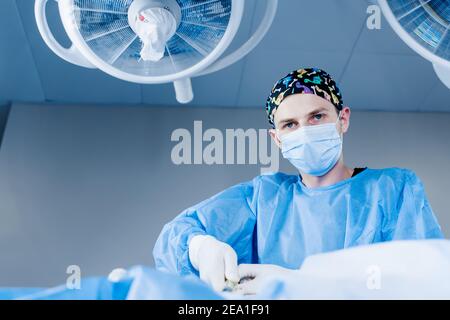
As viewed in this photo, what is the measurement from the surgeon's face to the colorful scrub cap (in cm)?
1

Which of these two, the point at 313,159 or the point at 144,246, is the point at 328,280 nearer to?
the point at 313,159

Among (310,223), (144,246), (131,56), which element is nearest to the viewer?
(310,223)

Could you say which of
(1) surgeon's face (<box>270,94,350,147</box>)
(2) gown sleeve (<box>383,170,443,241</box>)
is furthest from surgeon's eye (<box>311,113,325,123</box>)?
(2) gown sleeve (<box>383,170,443,241</box>)

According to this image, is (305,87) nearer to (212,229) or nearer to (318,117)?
(318,117)

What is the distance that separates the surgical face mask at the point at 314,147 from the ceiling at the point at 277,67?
111cm

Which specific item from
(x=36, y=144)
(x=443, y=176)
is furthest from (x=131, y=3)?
(x=443, y=176)

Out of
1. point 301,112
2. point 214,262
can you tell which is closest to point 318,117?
point 301,112

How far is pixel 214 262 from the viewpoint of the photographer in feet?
3.71

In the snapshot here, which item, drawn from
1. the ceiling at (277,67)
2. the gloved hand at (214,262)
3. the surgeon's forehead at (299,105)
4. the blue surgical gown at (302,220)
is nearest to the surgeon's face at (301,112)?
the surgeon's forehead at (299,105)

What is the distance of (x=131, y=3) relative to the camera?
4.83 feet

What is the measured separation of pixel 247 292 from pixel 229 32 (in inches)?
28.2

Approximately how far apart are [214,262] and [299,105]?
57 cm

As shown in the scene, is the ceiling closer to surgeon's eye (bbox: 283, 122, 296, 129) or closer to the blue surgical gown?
surgeon's eye (bbox: 283, 122, 296, 129)

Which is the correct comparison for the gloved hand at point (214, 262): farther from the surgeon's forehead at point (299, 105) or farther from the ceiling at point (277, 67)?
the ceiling at point (277, 67)
